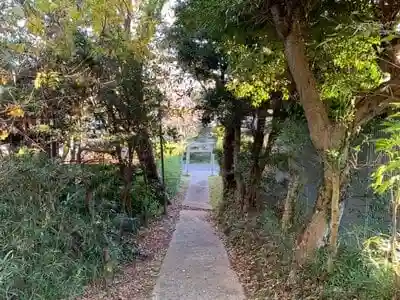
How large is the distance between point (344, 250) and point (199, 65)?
568 centimetres

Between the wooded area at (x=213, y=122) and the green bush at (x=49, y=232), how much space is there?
21 mm

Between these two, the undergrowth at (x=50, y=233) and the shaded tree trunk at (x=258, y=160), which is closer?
the undergrowth at (x=50, y=233)

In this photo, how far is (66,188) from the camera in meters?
5.57

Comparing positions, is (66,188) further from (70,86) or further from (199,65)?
(199,65)

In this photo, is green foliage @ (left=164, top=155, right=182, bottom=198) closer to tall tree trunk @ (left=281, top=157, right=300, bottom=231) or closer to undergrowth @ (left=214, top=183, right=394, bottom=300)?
undergrowth @ (left=214, top=183, right=394, bottom=300)

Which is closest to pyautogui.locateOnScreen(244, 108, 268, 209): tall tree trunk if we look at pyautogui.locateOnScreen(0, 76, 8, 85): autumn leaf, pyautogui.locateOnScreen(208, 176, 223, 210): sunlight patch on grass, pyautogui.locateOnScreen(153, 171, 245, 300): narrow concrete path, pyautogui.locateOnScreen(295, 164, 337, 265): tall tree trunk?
pyautogui.locateOnScreen(153, 171, 245, 300): narrow concrete path

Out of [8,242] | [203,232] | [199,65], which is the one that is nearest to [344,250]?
[8,242]

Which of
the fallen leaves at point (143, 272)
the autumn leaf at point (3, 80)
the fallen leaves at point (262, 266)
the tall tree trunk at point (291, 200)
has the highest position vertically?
the autumn leaf at point (3, 80)

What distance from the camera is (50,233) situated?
16.2 feet

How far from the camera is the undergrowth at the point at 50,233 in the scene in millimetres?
4297

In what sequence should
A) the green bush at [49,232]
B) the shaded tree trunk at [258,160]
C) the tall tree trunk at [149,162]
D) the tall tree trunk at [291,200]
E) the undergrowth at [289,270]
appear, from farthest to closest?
the tall tree trunk at [149,162] < the shaded tree trunk at [258,160] < the tall tree trunk at [291,200] < the green bush at [49,232] < the undergrowth at [289,270]

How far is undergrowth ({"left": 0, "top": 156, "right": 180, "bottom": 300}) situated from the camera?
4297 mm

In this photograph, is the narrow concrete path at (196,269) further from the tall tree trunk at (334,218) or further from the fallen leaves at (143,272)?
the tall tree trunk at (334,218)

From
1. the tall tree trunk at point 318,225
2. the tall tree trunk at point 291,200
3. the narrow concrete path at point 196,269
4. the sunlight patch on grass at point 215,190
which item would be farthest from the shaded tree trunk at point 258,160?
the sunlight patch on grass at point 215,190
